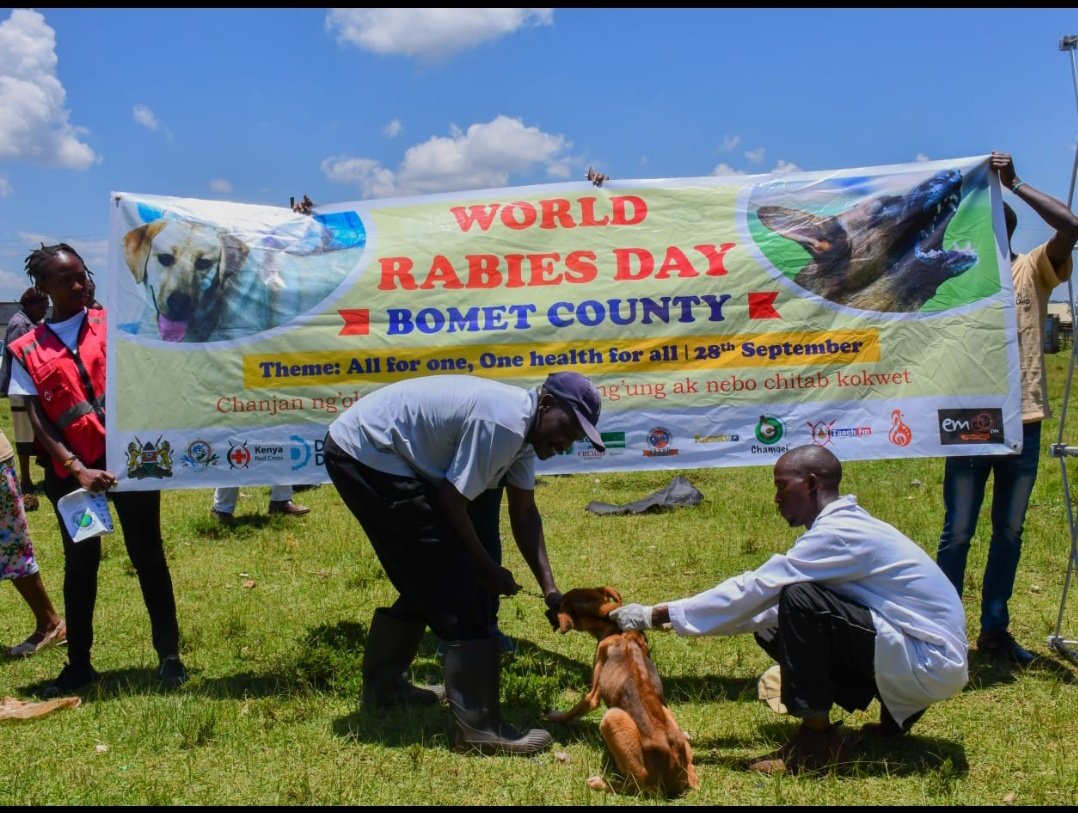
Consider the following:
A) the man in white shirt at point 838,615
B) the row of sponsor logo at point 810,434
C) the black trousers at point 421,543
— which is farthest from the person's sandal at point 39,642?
the man in white shirt at point 838,615

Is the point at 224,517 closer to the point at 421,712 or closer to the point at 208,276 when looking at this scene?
the point at 208,276

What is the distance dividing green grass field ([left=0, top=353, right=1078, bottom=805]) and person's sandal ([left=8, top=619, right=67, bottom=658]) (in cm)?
15

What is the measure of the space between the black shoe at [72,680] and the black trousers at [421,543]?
82.2 inches

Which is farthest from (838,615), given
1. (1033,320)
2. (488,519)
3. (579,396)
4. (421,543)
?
(1033,320)

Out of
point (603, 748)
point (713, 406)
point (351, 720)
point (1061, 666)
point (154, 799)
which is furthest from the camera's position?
point (713, 406)

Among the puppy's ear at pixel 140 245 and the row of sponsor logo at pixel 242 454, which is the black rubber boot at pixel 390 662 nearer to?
the row of sponsor logo at pixel 242 454

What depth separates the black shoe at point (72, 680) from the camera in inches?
201

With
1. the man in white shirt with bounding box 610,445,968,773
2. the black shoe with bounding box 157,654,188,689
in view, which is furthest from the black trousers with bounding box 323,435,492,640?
the black shoe with bounding box 157,654,188,689

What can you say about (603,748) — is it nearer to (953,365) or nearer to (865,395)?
(865,395)

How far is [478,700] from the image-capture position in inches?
167

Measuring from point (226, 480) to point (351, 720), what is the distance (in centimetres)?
162

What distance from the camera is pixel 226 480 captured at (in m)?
5.43

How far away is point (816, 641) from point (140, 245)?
4.32 m

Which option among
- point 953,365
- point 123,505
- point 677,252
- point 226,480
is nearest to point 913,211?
point 953,365
